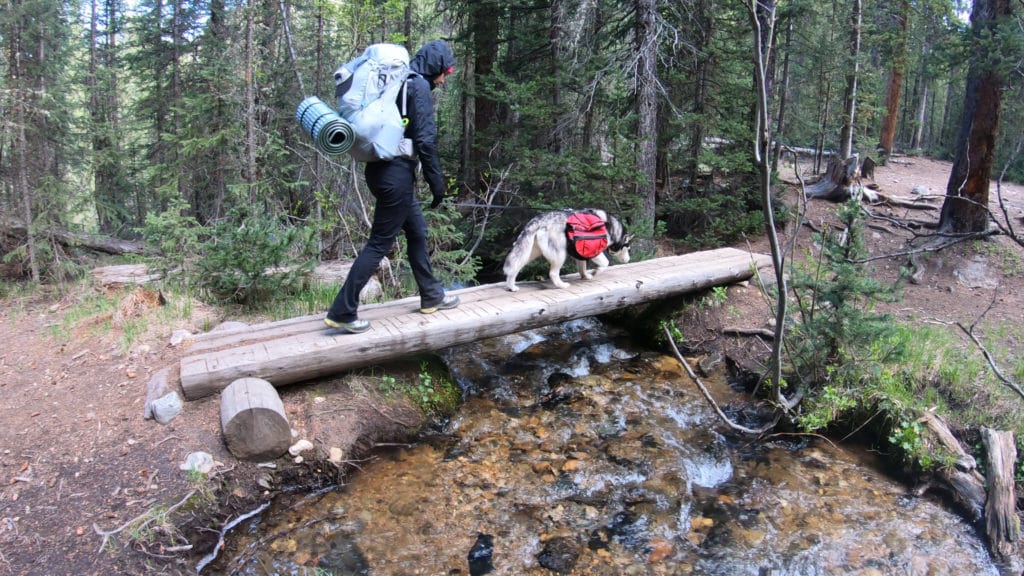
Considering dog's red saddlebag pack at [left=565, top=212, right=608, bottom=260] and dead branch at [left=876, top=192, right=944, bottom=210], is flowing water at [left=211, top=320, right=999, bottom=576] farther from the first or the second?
dead branch at [left=876, top=192, right=944, bottom=210]

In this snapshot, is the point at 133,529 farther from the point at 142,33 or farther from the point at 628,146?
the point at 142,33

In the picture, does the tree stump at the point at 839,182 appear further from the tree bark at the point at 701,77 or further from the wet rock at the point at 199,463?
the wet rock at the point at 199,463

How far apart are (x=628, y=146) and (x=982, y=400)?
5.89 metres

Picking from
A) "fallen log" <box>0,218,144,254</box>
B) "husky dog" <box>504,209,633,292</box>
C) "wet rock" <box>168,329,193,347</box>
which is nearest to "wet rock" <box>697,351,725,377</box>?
"husky dog" <box>504,209,633,292</box>

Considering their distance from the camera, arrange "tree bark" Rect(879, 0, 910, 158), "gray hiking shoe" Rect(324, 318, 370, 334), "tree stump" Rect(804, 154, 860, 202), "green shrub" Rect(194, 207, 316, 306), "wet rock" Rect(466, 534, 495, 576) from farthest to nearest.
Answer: "tree bark" Rect(879, 0, 910, 158) < "tree stump" Rect(804, 154, 860, 202) < "green shrub" Rect(194, 207, 316, 306) < "gray hiking shoe" Rect(324, 318, 370, 334) < "wet rock" Rect(466, 534, 495, 576)

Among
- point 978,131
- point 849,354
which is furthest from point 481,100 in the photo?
point 849,354

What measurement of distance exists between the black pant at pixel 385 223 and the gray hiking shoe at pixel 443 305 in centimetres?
61

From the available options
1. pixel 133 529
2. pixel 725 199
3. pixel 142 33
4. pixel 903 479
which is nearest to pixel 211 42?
pixel 142 33

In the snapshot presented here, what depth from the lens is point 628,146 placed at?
9625mm

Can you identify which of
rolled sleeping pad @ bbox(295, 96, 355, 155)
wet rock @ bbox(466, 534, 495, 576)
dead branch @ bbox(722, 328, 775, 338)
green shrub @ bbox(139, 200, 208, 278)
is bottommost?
wet rock @ bbox(466, 534, 495, 576)

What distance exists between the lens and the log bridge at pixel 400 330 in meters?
5.04

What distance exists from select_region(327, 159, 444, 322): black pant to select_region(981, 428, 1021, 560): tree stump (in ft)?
17.3

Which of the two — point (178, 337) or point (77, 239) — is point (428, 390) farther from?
point (77, 239)

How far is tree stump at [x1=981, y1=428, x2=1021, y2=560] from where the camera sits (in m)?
4.43
